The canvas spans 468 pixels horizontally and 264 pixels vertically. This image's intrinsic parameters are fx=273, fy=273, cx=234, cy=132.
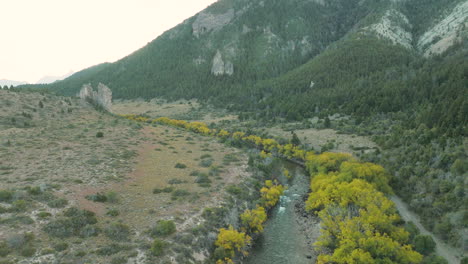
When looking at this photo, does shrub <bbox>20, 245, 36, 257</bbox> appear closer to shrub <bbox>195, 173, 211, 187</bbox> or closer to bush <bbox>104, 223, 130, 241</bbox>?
bush <bbox>104, 223, 130, 241</bbox>

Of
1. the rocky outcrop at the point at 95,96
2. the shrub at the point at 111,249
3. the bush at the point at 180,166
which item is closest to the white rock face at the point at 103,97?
the rocky outcrop at the point at 95,96

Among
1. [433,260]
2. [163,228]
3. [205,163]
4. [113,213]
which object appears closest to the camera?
[433,260]

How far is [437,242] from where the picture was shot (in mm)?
37094

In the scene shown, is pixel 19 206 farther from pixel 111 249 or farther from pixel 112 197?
pixel 111 249

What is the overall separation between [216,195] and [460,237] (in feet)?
116

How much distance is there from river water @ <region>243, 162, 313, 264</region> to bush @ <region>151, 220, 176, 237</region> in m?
11.2

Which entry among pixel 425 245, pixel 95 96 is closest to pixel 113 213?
pixel 425 245

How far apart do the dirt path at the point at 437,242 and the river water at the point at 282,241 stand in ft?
53.9

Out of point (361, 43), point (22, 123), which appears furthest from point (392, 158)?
point (361, 43)

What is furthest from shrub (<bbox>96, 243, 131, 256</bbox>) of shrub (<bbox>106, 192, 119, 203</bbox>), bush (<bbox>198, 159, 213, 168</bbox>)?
bush (<bbox>198, 159, 213, 168</bbox>)

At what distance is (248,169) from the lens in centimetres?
6575

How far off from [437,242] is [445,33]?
606ft

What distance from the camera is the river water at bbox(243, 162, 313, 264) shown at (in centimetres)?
3825

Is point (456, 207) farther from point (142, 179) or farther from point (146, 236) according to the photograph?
point (142, 179)
